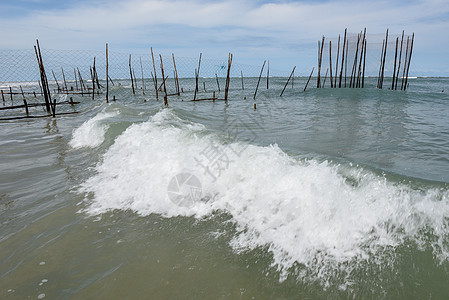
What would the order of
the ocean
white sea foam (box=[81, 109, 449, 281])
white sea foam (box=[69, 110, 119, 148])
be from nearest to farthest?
1. the ocean
2. white sea foam (box=[81, 109, 449, 281])
3. white sea foam (box=[69, 110, 119, 148])

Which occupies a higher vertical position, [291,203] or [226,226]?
[291,203]

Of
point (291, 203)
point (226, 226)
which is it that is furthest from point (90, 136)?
point (291, 203)

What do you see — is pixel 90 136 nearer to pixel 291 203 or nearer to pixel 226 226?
pixel 226 226

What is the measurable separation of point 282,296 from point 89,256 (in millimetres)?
1877

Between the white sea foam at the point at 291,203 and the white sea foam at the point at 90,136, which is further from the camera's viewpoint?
the white sea foam at the point at 90,136

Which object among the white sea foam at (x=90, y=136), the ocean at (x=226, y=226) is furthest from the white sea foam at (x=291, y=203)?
the white sea foam at (x=90, y=136)

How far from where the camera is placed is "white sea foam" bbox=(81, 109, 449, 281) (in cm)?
259

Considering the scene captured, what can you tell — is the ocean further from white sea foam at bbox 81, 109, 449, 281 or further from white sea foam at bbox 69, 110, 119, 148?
white sea foam at bbox 69, 110, 119, 148

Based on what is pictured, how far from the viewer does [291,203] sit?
10.8 feet

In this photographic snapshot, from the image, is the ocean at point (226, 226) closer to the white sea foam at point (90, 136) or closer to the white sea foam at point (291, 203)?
the white sea foam at point (291, 203)

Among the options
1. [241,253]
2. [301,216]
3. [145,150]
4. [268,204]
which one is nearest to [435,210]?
[301,216]

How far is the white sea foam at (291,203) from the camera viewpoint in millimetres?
2590

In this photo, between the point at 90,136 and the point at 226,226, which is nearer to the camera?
the point at 226,226

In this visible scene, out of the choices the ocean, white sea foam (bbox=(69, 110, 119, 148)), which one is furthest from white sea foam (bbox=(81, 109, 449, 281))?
white sea foam (bbox=(69, 110, 119, 148))
